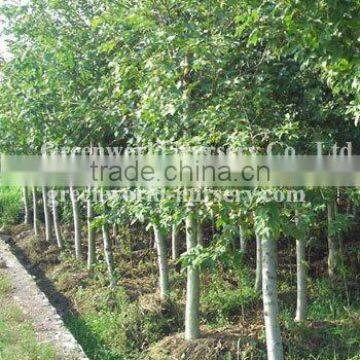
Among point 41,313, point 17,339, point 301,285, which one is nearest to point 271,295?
point 301,285

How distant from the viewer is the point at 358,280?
6027mm

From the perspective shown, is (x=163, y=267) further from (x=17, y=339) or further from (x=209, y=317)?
(x=17, y=339)

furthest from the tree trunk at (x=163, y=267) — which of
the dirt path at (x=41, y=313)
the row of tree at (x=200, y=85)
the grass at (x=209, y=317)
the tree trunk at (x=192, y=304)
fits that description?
the dirt path at (x=41, y=313)

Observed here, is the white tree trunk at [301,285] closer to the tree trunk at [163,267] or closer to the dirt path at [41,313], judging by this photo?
the tree trunk at [163,267]

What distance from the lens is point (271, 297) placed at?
391 cm

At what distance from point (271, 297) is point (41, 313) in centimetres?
262

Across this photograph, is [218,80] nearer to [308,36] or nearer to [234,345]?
[308,36]

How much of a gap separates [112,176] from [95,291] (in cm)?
244

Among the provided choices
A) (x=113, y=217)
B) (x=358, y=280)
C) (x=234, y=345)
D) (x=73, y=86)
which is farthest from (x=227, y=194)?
(x=358, y=280)

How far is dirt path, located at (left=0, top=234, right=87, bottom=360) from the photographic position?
4.65 metres

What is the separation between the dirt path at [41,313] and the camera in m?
4.65

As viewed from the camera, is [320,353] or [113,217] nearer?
[113,217]

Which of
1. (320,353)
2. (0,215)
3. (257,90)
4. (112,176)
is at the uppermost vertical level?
(257,90)

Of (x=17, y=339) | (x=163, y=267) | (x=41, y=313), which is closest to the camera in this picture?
(x=17, y=339)
